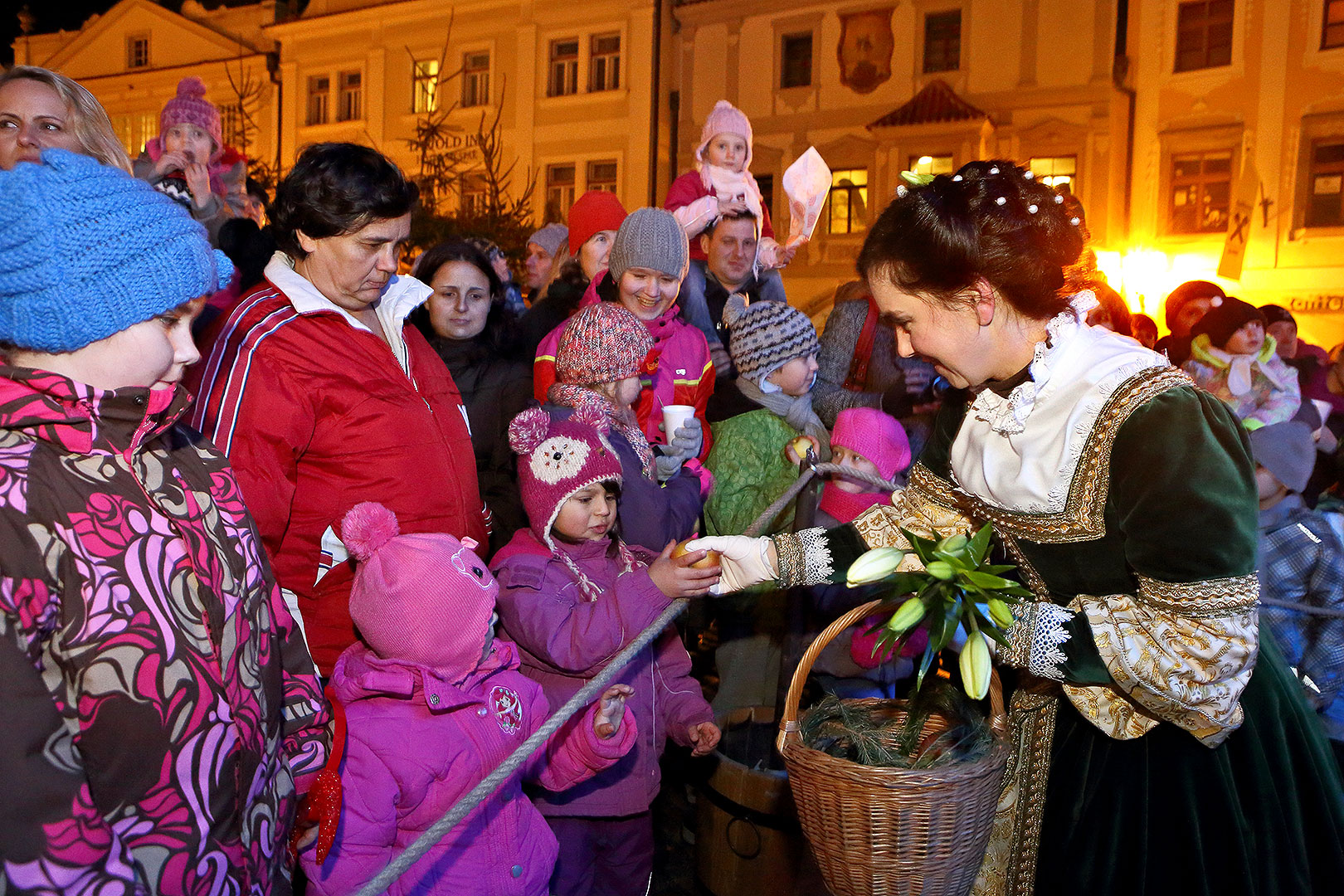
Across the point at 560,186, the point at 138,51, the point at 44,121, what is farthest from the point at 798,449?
the point at 138,51

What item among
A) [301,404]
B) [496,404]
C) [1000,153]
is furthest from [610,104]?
[301,404]

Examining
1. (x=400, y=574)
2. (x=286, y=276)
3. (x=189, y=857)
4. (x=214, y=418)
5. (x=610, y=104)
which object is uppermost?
(x=610, y=104)

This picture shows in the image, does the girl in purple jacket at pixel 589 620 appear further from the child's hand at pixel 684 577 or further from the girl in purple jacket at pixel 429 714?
the girl in purple jacket at pixel 429 714

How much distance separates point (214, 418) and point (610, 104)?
74.5 feet

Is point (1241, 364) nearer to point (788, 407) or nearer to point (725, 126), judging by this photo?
point (788, 407)

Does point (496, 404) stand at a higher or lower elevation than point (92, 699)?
higher

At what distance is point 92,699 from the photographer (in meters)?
1.53

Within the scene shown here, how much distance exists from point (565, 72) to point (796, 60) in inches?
228

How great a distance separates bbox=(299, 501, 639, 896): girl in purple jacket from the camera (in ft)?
8.19

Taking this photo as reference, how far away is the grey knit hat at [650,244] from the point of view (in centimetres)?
467

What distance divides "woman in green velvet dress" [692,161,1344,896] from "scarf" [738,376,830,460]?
7.01ft

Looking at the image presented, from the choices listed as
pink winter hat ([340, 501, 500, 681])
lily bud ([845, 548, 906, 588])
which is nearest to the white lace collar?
lily bud ([845, 548, 906, 588])

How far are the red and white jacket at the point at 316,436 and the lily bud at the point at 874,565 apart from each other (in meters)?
1.33

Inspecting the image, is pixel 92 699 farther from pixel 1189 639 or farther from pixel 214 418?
pixel 1189 639
